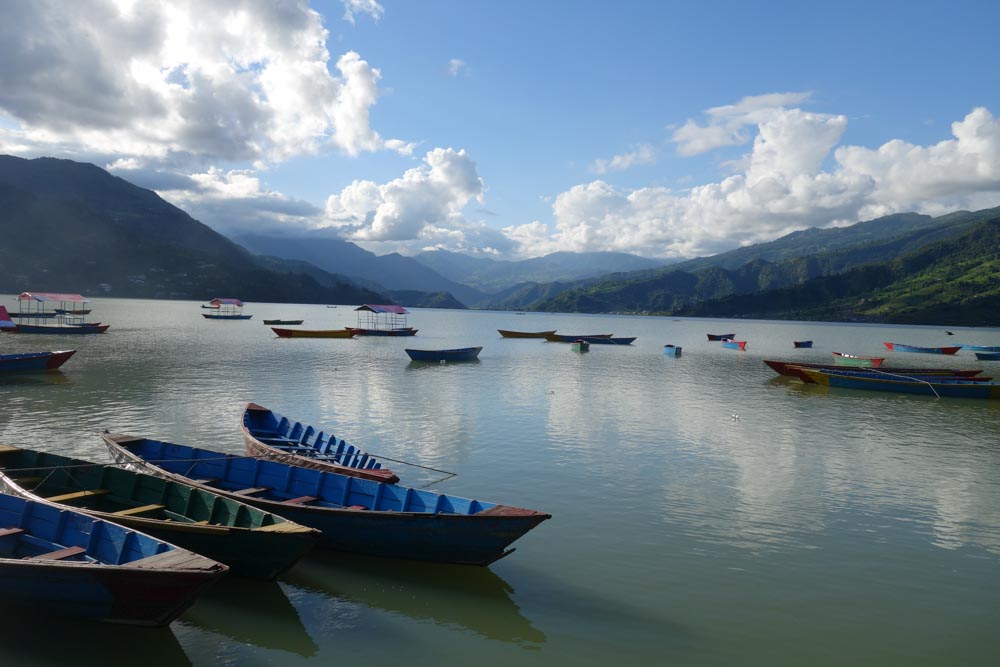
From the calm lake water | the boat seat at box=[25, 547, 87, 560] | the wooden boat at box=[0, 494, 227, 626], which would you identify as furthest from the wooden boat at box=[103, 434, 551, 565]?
the boat seat at box=[25, 547, 87, 560]

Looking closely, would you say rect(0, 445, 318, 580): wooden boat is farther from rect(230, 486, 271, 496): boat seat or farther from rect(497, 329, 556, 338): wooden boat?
rect(497, 329, 556, 338): wooden boat

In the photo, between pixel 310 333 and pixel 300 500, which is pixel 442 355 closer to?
pixel 310 333

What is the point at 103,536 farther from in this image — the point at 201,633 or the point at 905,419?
the point at 905,419

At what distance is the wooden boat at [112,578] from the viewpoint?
10320mm

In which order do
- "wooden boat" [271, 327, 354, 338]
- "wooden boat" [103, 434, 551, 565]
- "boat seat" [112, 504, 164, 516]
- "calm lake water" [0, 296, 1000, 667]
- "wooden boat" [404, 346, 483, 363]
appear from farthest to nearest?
"wooden boat" [271, 327, 354, 338]
"wooden boat" [404, 346, 483, 363]
"boat seat" [112, 504, 164, 516]
"wooden boat" [103, 434, 551, 565]
"calm lake water" [0, 296, 1000, 667]

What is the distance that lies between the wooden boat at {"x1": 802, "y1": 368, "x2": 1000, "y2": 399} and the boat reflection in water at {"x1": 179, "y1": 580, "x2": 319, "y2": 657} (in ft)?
183

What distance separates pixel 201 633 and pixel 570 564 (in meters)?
8.87

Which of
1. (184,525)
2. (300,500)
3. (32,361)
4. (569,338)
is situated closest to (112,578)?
(184,525)

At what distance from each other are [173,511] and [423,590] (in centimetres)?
682

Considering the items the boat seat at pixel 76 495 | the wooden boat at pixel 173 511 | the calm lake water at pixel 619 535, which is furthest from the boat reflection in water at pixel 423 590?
the boat seat at pixel 76 495

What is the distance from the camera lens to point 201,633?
11969 millimetres

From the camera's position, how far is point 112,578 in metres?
10.3

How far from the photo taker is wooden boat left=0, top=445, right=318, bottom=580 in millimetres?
12672

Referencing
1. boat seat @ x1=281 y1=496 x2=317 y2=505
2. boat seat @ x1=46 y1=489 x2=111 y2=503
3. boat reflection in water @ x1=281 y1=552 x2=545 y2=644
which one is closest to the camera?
boat reflection in water @ x1=281 y1=552 x2=545 y2=644
